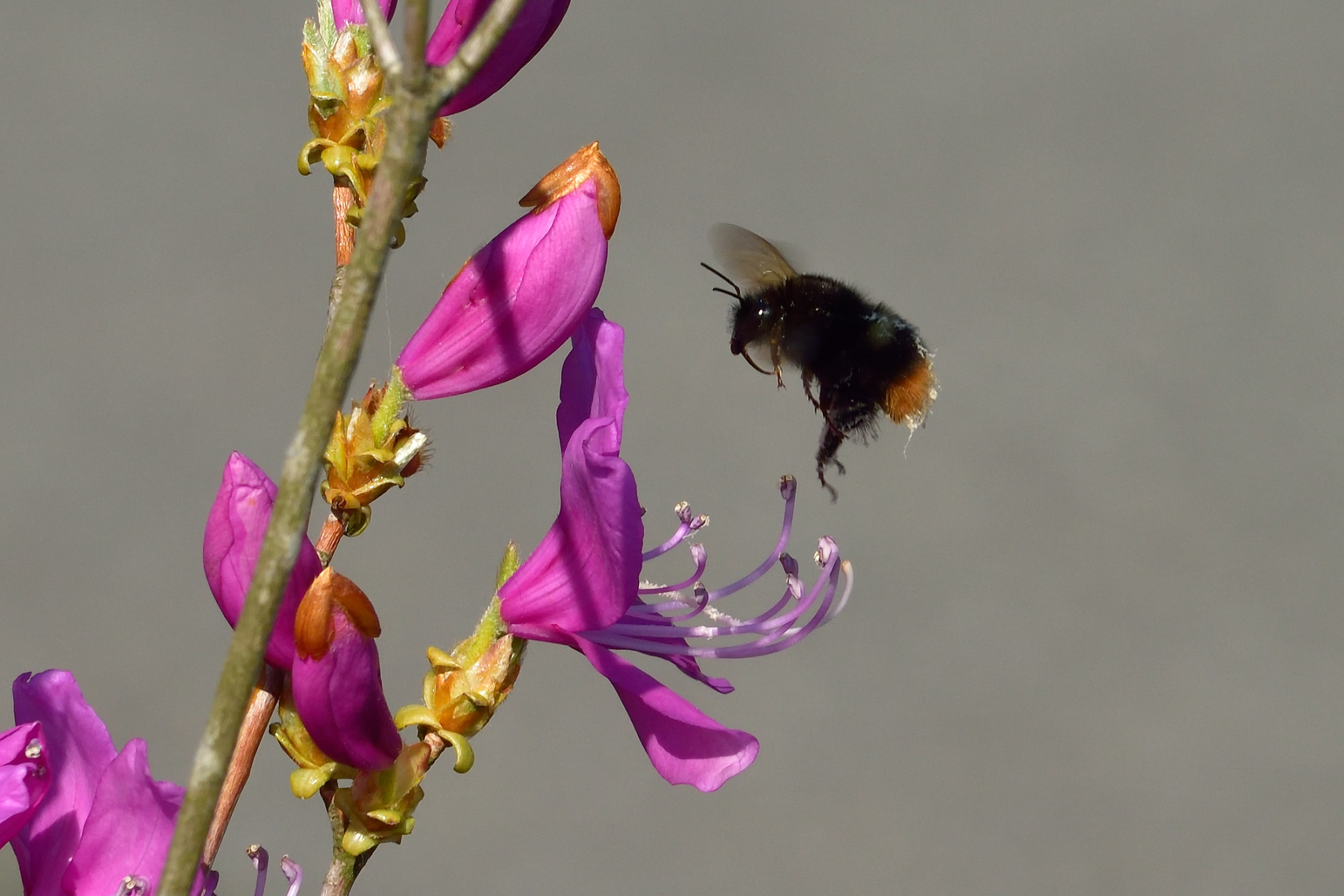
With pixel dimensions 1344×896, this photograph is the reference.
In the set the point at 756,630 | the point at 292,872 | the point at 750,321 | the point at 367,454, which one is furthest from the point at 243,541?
the point at 750,321

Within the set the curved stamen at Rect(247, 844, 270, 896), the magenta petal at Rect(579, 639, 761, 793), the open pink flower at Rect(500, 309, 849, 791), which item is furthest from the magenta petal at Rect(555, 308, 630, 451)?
the curved stamen at Rect(247, 844, 270, 896)

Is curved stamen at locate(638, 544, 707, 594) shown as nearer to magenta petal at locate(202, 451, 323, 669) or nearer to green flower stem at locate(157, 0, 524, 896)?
magenta petal at locate(202, 451, 323, 669)

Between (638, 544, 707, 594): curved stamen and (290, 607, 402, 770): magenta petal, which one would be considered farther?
(638, 544, 707, 594): curved stamen

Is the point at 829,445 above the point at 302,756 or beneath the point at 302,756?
above

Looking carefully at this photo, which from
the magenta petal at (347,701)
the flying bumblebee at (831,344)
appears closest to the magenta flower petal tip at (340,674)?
the magenta petal at (347,701)

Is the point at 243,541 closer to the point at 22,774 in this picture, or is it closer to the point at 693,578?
the point at 22,774

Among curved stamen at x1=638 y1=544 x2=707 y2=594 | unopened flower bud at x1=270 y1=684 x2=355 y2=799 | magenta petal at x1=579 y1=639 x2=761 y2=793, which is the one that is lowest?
unopened flower bud at x1=270 y1=684 x2=355 y2=799
